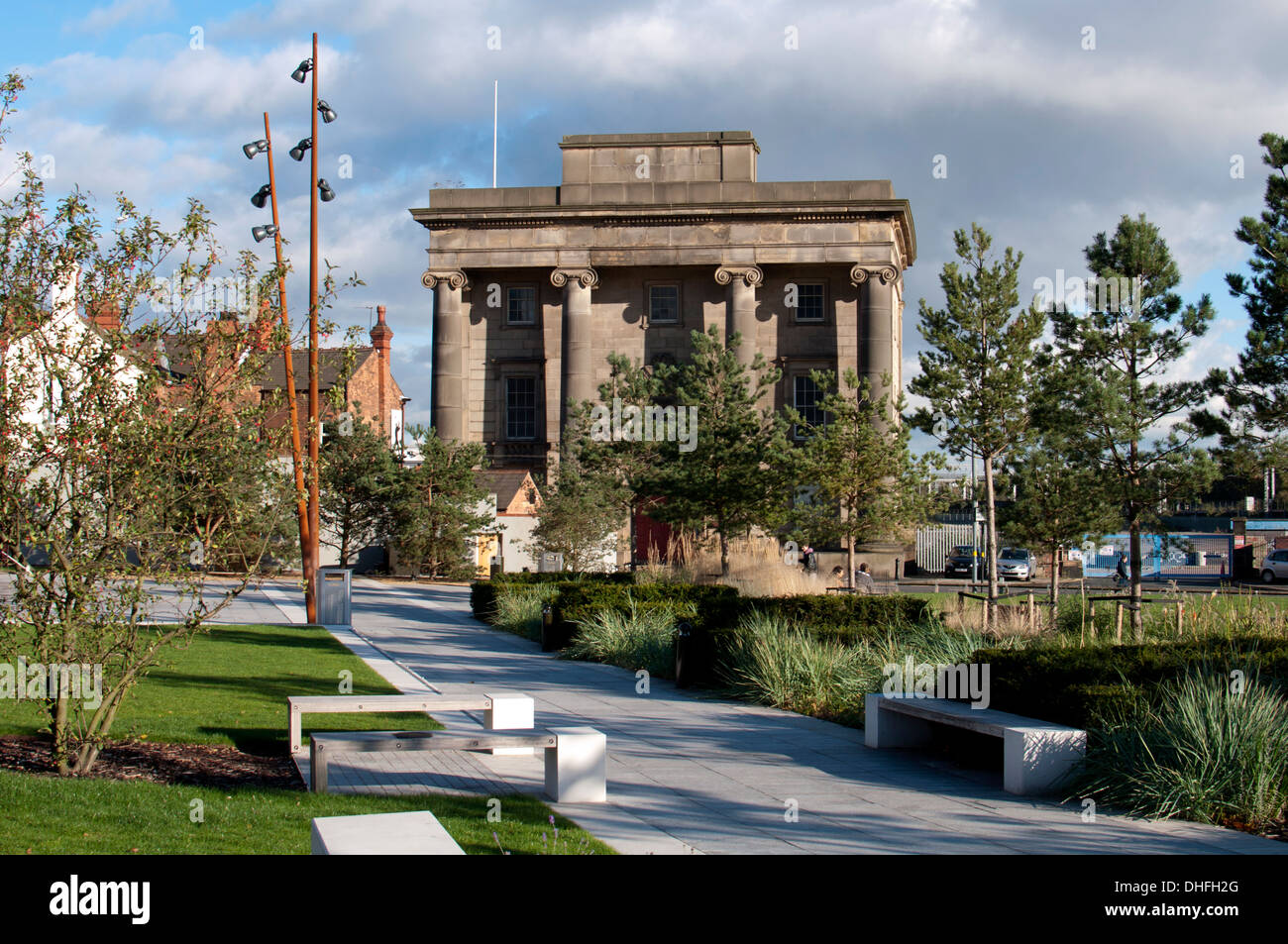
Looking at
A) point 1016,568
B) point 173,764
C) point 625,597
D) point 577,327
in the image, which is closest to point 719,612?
point 625,597

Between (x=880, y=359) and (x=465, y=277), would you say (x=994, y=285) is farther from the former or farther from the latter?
(x=465, y=277)

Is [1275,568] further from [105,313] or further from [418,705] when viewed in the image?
[105,313]

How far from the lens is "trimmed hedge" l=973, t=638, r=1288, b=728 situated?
9.68 meters

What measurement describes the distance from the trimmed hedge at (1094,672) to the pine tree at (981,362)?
47.1 feet

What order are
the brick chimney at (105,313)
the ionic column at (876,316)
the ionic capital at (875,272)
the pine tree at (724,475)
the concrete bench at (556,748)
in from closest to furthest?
the concrete bench at (556,748) < the brick chimney at (105,313) < the pine tree at (724,475) < the ionic column at (876,316) < the ionic capital at (875,272)

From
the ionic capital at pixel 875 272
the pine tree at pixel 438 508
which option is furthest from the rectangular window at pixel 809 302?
the pine tree at pixel 438 508

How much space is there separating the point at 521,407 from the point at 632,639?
35066mm

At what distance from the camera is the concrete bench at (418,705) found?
980 cm

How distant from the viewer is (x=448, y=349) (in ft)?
166

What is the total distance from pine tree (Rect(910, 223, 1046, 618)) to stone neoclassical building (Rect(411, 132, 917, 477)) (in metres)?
22.1

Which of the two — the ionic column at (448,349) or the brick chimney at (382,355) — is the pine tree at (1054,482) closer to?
the ionic column at (448,349)

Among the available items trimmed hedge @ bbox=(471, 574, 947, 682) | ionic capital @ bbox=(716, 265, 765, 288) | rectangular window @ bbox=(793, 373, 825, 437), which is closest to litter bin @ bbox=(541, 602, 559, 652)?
trimmed hedge @ bbox=(471, 574, 947, 682)

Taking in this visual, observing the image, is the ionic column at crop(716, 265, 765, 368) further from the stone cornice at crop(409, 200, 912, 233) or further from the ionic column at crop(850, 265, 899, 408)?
the ionic column at crop(850, 265, 899, 408)
